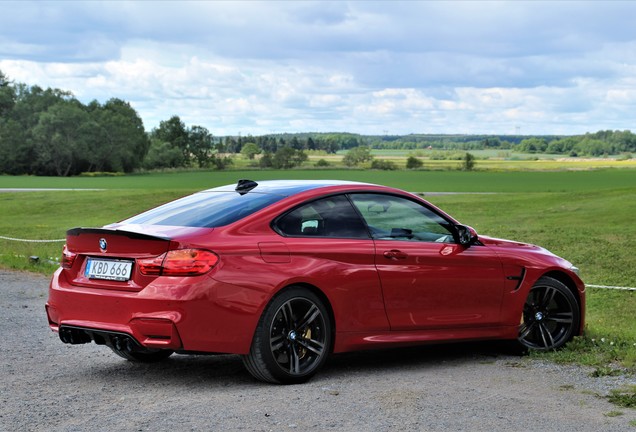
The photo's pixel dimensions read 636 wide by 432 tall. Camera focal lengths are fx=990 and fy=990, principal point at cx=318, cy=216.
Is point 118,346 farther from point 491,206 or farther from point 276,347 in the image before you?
point 491,206

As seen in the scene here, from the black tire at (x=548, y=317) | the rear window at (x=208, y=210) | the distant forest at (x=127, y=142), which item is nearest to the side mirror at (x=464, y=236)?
the black tire at (x=548, y=317)

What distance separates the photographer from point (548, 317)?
8773 mm

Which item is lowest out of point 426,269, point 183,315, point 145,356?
point 145,356

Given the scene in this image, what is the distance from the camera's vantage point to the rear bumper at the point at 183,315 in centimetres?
666

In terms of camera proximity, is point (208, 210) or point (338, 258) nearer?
point (338, 258)

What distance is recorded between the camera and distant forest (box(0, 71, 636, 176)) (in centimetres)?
12019

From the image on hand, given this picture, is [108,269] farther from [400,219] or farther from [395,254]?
[400,219]

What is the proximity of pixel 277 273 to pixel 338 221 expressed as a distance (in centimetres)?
86

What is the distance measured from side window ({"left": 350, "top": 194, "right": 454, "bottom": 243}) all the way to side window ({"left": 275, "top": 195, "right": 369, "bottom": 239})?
0.11 m

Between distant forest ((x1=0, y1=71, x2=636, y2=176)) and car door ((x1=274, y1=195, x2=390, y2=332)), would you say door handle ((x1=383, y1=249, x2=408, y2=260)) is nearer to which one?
car door ((x1=274, y1=195, x2=390, y2=332))

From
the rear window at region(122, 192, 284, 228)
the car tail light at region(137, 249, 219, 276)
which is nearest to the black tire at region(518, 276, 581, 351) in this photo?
the rear window at region(122, 192, 284, 228)

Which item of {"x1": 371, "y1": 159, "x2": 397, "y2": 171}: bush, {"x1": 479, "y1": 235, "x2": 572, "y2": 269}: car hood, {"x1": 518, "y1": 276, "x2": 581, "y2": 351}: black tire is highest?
{"x1": 479, "y1": 235, "x2": 572, "y2": 269}: car hood

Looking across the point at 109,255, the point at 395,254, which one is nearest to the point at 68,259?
the point at 109,255

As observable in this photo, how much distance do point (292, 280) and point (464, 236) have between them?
6.00 feet
